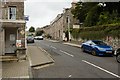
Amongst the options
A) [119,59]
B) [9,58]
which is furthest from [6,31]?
[119,59]

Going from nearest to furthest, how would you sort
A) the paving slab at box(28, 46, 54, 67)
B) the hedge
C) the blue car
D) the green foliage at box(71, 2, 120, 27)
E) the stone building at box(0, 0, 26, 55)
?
the paving slab at box(28, 46, 54, 67)
the stone building at box(0, 0, 26, 55)
the blue car
the hedge
the green foliage at box(71, 2, 120, 27)

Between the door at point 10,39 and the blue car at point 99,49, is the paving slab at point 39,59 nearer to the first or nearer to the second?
the door at point 10,39

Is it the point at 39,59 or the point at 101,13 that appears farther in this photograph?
the point at 101,13

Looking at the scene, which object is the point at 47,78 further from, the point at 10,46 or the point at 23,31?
the point at 10,46

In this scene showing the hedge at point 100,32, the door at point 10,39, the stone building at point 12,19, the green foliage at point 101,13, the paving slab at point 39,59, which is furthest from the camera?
the green foliage at point 101,13

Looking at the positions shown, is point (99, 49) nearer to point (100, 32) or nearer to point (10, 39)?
point (10, 39)

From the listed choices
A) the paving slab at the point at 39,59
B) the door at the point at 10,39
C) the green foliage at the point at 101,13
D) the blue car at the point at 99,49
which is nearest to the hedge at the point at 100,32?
the green foliage at the point at 101,13

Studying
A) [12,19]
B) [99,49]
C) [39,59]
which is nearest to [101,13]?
Result: [99,49]

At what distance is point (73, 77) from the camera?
1248cm

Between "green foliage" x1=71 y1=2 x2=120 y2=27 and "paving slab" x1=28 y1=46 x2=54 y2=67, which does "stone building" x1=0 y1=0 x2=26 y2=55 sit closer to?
"paving slab" x1=28 y1=46 x2=54 y2=67

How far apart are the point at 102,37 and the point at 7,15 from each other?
1417 cm

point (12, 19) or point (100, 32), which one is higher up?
point (12, 19)

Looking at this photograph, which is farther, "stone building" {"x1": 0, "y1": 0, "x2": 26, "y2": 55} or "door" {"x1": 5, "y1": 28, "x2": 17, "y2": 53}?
"door" {"x1": 5, "y1": 28, "x2": 17, "y2": 53}

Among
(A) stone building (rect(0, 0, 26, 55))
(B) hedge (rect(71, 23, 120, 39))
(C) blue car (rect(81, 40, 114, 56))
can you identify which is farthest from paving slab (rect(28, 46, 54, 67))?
(B) hedge (rect(71, 23, 120, 39))
